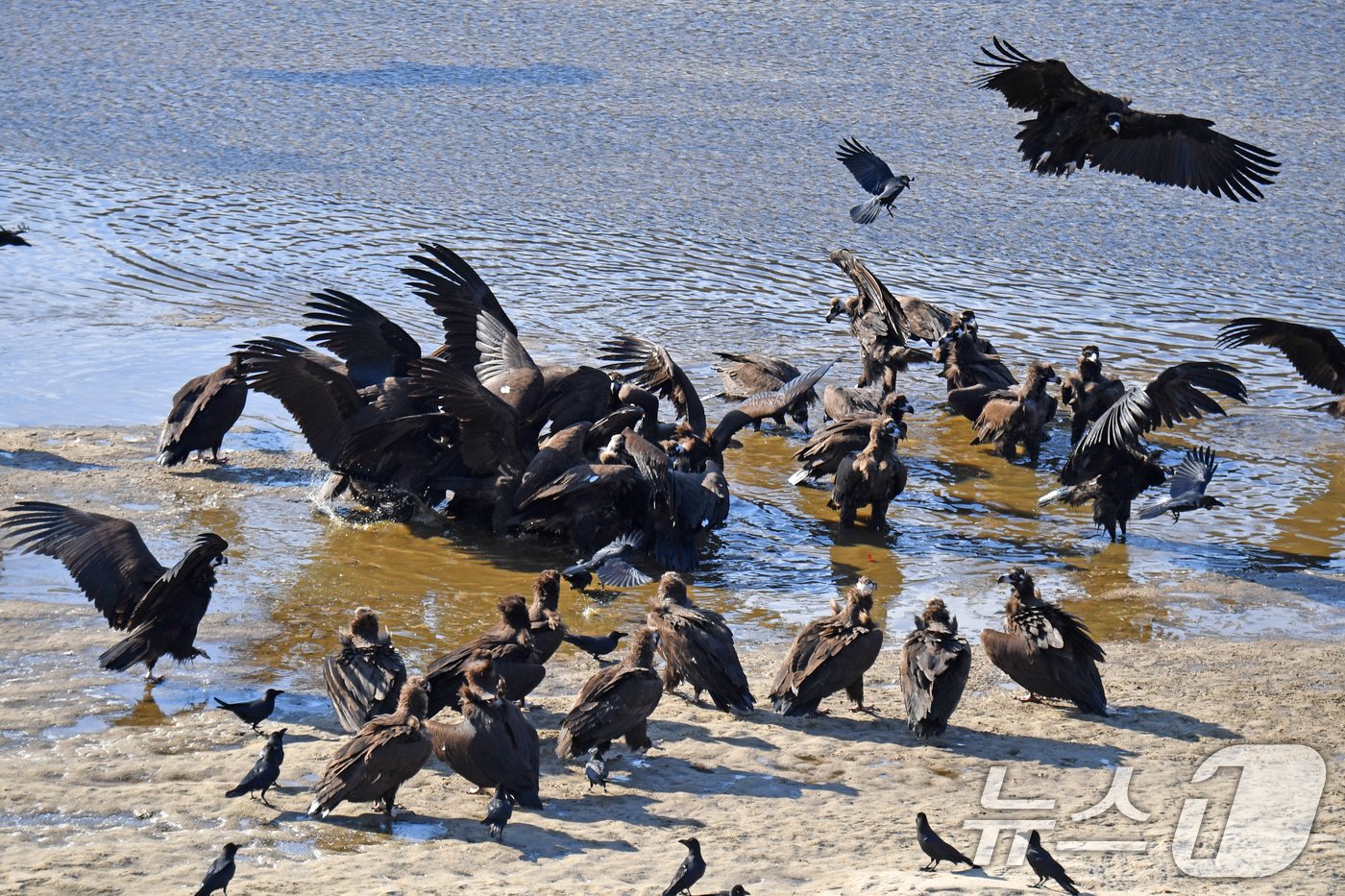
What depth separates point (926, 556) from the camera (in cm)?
1049

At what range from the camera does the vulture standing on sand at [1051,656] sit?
786 cm

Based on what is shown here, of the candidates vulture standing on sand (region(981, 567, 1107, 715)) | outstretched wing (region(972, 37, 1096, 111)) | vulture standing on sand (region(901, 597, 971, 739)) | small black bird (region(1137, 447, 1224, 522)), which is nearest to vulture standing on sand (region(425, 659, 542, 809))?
vulture standing on sand (region(901, 597, 971, 739))

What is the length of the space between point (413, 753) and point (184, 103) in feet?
51.3

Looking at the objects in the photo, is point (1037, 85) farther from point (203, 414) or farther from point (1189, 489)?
point (203, 414)

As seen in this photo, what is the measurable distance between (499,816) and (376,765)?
522mm

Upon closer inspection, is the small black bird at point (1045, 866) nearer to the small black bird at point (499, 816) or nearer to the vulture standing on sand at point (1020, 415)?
the small black bird at point (499, 816)

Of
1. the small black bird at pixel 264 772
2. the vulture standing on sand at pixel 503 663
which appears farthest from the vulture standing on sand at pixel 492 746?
the small black bird at pixel 264 772

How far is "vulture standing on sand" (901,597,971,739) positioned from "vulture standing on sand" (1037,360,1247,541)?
137 inches

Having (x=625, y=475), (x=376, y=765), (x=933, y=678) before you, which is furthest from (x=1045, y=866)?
(x=625, y=475)

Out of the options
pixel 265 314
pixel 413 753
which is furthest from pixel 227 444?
pixel 413 753

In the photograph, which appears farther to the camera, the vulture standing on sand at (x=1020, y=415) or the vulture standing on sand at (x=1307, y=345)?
the vulture standing on sand at (x=1020, y=415)

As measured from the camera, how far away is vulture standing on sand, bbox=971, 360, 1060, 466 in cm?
1220

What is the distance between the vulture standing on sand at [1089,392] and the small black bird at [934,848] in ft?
22.3

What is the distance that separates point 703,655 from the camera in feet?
25.5
